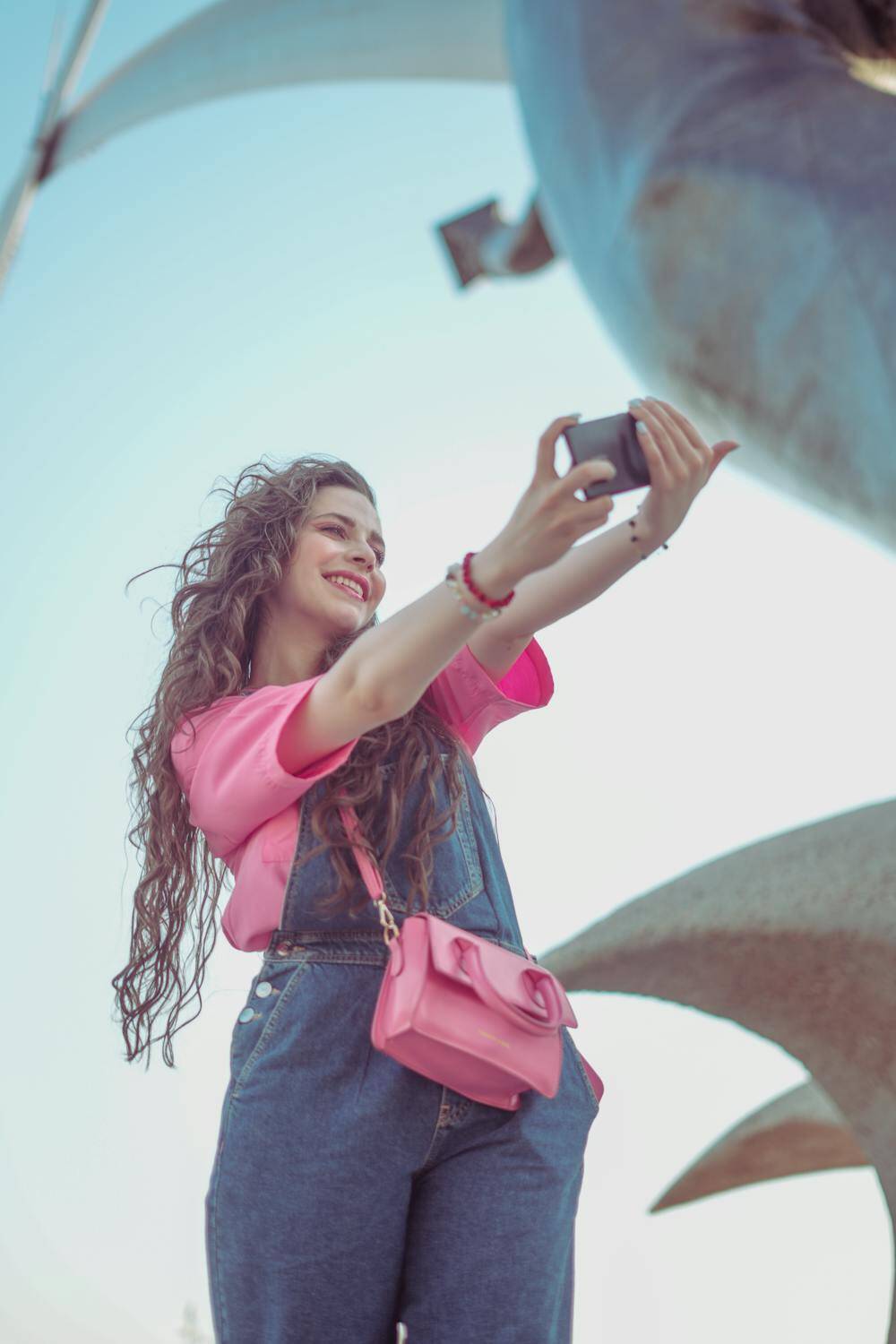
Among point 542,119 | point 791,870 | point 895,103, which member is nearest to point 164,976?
point 542,119

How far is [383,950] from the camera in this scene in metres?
1.79

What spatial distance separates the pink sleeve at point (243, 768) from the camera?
5.57 feet

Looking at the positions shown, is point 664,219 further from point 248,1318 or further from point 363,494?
point 248,1318

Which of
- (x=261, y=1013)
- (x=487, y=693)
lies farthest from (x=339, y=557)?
(x=261, y=1013)

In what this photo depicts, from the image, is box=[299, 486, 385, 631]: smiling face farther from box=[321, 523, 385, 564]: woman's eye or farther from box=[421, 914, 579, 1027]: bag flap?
box=[421, 914, 579, 1027]: bag flap

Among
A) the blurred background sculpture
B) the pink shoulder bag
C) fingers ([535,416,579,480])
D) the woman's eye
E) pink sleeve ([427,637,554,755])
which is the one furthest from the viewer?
the woman's eye

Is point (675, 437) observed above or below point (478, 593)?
above

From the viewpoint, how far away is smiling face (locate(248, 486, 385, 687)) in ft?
7.11

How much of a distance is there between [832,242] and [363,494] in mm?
1178

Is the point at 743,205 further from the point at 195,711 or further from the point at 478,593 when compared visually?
the point at 195,711

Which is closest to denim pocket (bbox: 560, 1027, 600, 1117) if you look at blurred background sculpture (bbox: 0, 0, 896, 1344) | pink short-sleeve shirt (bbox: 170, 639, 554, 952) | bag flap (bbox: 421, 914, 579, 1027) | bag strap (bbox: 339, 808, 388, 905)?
bag flap (bbox: 421, 914, 579, 1027)

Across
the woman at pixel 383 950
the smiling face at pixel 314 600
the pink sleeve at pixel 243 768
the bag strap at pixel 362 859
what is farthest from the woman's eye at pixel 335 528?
the bag strap at pixel 362 859

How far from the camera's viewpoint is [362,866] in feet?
5.83

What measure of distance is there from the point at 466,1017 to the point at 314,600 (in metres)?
0.85
